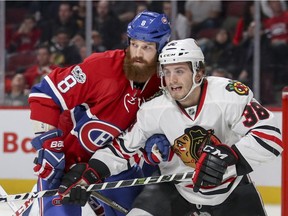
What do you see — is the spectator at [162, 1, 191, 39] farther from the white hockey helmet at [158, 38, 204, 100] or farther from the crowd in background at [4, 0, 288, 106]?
the white hockey helmet at [158, 38, 204, 100]

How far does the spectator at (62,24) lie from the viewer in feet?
19.8

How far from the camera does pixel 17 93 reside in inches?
228

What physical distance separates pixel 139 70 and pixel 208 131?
35cm

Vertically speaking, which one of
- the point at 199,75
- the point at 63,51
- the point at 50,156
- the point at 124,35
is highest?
the point at 199,75

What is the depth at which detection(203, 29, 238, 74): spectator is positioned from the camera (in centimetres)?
587

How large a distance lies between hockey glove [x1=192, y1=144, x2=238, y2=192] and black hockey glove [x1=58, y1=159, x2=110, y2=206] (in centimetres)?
41

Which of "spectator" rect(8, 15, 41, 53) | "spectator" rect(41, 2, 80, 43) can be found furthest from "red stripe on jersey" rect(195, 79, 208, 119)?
"spectator" rect(8, 15, 41, 53)

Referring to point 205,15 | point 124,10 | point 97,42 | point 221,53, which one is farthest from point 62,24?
point 221,53

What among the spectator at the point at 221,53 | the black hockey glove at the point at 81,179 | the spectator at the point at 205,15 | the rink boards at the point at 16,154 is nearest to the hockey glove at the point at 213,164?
the black hockey glove at the point at 81,179

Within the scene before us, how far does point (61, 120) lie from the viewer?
3.63 meters

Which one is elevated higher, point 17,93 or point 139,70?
point 139,70

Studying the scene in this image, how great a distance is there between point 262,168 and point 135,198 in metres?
1.81

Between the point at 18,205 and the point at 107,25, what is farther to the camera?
the point at 107,25

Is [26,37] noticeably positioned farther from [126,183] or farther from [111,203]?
[126,183]
